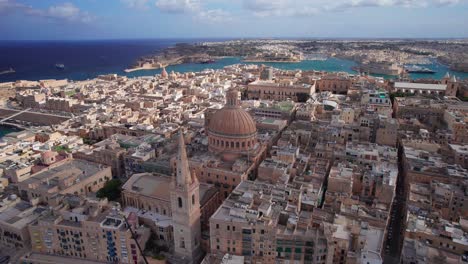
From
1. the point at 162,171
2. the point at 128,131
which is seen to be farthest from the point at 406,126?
the point at 128,131

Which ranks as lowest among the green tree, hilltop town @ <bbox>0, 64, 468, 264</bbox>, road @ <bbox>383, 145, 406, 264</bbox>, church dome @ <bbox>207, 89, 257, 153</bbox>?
road @ <bbox>383, 145, 406, 264</bbox>

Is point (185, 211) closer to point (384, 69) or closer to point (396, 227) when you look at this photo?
point (396, 227)

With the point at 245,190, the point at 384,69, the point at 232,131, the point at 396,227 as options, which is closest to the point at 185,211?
the point at 245,190

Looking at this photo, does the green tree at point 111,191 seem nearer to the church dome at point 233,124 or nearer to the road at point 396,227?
the church dome at point 233,124

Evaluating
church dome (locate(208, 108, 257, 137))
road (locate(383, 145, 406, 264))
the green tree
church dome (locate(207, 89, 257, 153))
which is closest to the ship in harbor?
road (locate(383, 145, 406, 264))

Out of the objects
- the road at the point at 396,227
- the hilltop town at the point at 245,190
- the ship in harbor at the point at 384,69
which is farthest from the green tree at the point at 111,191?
the ship in harbor at the point at 384,69

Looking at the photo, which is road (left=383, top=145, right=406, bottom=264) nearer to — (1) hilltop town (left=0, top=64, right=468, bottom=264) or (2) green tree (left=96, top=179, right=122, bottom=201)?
(1) hilltop town (left=0, top=64, right=468, bottom=264)
